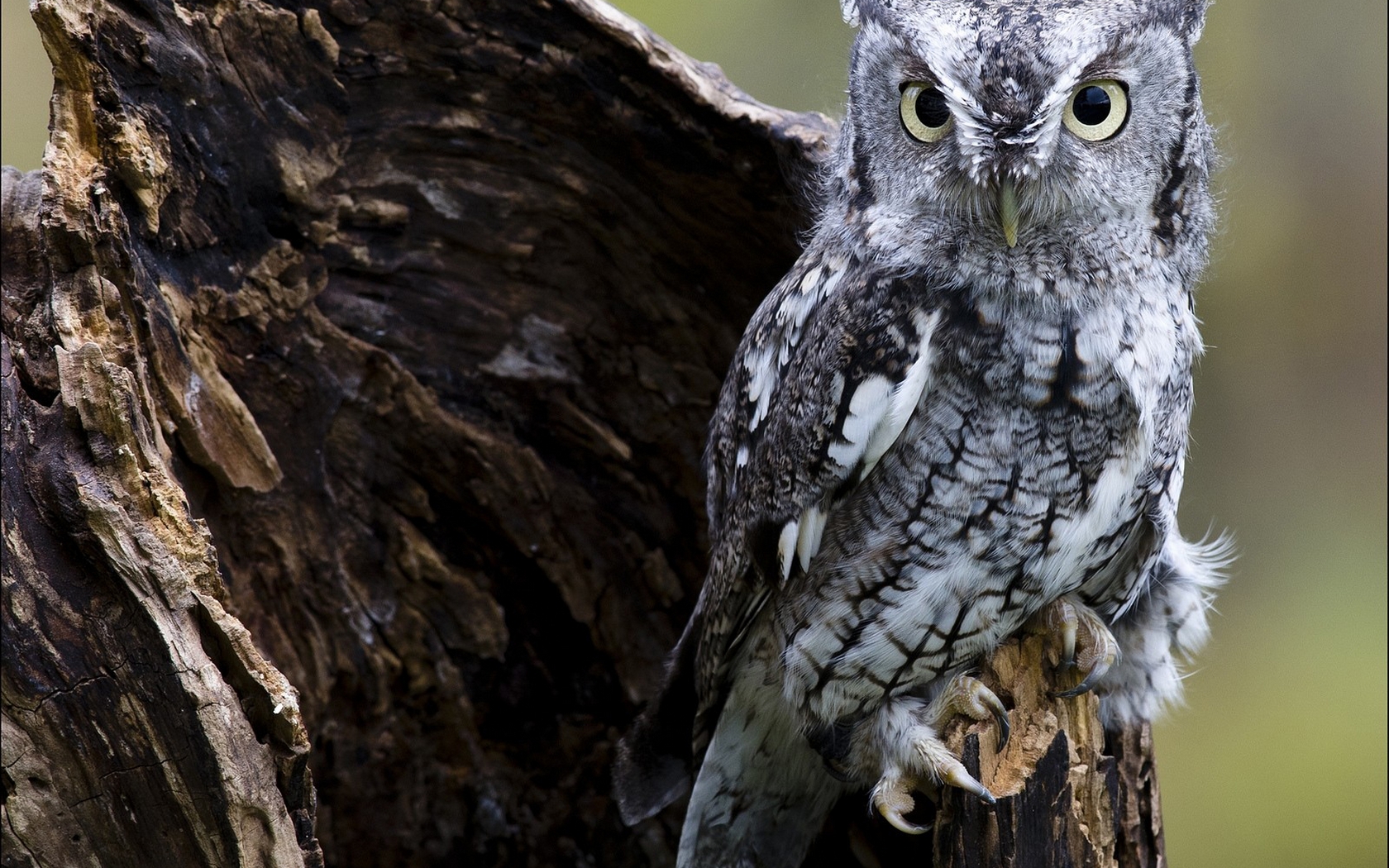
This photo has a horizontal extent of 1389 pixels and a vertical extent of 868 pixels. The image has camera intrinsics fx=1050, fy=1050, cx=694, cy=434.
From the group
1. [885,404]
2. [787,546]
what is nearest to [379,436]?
[787,546]

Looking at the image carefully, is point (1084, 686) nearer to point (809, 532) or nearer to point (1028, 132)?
point (809, 532)

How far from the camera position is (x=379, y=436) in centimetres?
211

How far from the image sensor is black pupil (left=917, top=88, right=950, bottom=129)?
1.42 m

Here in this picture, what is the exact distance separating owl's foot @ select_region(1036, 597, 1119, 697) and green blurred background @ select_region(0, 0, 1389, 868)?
7.31ft

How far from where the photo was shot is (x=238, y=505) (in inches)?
75.5

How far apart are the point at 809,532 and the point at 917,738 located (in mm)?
365

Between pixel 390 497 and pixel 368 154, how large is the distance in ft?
2.23

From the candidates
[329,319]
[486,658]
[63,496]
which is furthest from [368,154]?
[486,658]

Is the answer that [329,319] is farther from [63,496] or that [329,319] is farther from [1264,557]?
[1264,557]

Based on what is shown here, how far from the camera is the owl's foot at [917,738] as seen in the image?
62.6 inches

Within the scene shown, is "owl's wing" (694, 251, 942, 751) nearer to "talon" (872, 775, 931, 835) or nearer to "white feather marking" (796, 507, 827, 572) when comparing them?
"white feather marking" (796, 507, 827, 572)

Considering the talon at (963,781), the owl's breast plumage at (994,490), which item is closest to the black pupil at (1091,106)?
the owl's breast plumage at (994,490)

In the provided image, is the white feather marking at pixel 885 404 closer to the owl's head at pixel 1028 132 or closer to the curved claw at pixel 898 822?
the owl's head at pixel 1028 132

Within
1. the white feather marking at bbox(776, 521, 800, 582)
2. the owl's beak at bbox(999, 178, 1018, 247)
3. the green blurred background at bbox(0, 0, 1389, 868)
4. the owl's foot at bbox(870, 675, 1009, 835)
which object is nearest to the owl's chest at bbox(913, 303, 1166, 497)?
the owl's beak at bbox(999, 178, 1018, 247)
